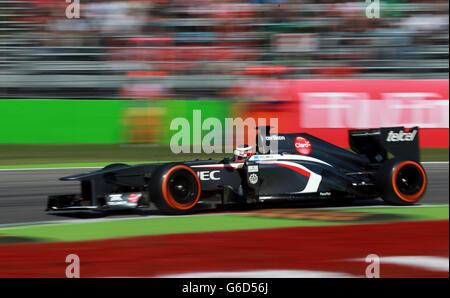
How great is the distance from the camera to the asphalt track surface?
7.09 metres

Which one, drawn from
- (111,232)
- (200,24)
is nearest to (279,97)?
(200,24)

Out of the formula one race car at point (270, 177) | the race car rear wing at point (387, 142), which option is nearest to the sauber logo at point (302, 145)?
the formula one race car at point (270, 177)

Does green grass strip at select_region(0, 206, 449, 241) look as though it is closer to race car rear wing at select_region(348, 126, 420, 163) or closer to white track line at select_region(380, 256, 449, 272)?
race car rear wing at select_region(348, 126, 420, 163)

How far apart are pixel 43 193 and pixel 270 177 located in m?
3.17

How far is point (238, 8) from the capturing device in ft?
45.8

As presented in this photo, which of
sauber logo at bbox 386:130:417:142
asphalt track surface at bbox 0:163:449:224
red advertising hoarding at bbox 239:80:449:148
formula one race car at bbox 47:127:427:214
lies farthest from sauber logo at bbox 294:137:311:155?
red advertising hoarding at bbox 239:80:449:148

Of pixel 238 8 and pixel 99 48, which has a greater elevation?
pixel 238 8

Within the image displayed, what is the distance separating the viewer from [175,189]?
262 inches

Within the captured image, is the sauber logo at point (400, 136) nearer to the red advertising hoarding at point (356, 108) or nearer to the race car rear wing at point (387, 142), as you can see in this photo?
the race car rear wing at point (387, 142)

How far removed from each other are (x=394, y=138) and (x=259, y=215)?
6.10 feet

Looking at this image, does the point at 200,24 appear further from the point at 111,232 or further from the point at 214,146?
the point at 111,232

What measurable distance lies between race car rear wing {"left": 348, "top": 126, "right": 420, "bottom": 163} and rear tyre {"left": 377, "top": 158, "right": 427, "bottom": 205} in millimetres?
267

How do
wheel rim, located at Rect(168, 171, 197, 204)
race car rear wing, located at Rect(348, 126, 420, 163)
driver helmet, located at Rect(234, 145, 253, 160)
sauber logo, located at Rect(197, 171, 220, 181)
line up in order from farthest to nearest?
race car rear wing, located at Rect(348, 126, 420, 163)
driver helmet, located at Rect(234, 145, 253, 160)
sauber logo, located at Rect(197, 171, 220, 181)
wheel rim, located at Rect(168, 171, 197, 204)

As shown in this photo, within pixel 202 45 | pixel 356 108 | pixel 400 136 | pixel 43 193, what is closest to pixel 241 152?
pixel 400 136
